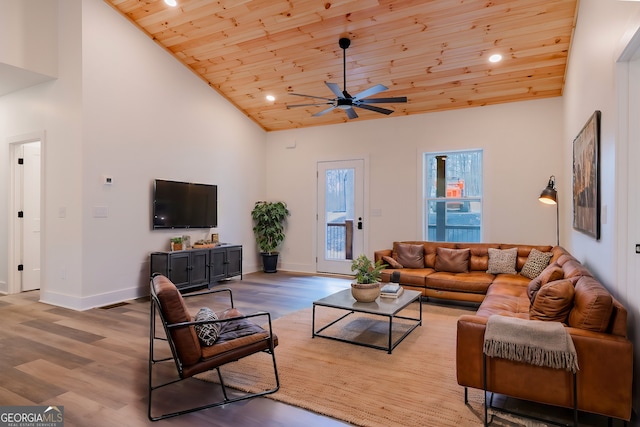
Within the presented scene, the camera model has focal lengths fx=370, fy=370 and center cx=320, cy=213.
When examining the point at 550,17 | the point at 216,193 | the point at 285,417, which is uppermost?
the point at 550,17

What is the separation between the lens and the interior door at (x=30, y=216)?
Result: 559 centimetres

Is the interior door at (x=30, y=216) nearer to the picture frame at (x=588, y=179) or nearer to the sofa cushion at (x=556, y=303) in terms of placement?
the sofa cushion at (x=556, y=303)

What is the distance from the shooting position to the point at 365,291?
3574mm

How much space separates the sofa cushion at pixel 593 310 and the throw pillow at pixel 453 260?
3057 mm

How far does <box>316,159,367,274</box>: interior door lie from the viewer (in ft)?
23.0

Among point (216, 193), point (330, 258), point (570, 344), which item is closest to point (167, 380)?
point (570, 344)

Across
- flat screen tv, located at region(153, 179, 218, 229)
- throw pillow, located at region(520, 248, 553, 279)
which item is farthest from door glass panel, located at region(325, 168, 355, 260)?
throw pillow, located at region(520, 248, 553, 279)

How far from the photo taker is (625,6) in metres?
2.19

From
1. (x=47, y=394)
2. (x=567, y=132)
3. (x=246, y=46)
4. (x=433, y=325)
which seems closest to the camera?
(x=47, y=394)

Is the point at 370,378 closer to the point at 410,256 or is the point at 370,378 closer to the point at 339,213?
the point at 410,256

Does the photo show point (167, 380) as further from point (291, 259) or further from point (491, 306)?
point (291, 259)

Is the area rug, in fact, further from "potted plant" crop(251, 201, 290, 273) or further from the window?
"potted plant" crop(251, 201, 290, 273)

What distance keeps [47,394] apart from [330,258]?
5.27m

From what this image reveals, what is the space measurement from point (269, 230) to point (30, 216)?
12.7ft
